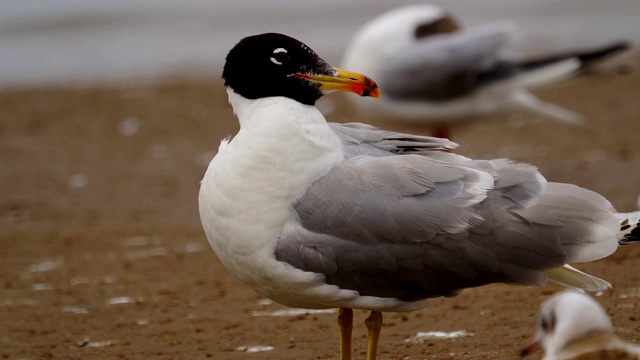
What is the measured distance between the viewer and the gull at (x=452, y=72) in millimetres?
11000

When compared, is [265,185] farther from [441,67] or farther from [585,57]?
[585,57]

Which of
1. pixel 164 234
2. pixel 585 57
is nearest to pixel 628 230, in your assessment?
pixel 164 234

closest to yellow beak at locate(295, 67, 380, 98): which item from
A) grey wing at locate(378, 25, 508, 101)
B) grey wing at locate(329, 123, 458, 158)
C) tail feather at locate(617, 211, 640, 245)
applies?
grey wing at locate(329, 123, 458, 158)

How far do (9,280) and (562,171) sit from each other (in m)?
4.84

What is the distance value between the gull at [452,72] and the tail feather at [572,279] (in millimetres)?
5516

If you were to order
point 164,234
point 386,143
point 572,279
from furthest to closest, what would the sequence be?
point 164,234, point 386,143, point 572,279

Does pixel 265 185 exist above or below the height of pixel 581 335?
above

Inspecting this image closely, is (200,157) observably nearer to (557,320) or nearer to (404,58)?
(404,58)

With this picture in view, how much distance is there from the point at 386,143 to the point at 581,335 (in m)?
1.74

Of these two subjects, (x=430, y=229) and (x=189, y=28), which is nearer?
(x=430, y=229)

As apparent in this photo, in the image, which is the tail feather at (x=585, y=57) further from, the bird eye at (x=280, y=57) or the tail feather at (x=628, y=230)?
the bird eye at (x=280, y=57)

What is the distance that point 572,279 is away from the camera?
5602mm

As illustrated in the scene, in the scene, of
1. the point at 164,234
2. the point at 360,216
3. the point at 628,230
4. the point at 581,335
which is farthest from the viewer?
the point at 164,234

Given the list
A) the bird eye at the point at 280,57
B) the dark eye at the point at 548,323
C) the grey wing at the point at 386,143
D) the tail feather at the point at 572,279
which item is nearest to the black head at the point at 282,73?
the bird eye at the point at 280,57
